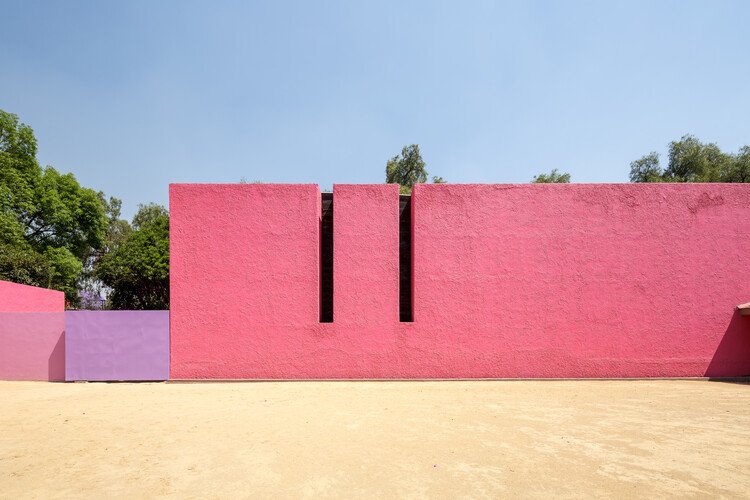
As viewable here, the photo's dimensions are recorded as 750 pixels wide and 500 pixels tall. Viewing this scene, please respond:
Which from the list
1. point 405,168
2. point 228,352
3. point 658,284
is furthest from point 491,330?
point 405,168

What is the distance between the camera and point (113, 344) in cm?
945

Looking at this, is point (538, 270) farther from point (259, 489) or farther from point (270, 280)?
point (259, 489)

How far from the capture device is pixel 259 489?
11.8 ft

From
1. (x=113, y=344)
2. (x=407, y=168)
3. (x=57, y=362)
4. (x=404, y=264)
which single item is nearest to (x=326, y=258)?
(x=404, y=264)

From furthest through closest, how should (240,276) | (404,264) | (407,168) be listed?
(407,168) → (404,264) → (240,276)

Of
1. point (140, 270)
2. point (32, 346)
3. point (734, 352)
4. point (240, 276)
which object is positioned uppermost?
point (240, 276)

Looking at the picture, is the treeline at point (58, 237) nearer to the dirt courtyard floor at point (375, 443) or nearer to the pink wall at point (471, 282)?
the pink wall at point (471, 282)

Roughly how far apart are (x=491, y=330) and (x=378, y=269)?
10.6 ft

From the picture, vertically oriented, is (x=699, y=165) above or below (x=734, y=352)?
above

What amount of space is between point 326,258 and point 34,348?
7880 mm

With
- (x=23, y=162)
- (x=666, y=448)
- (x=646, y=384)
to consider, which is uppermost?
(x=23, y=162)

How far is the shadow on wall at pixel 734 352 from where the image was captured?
9516 mm

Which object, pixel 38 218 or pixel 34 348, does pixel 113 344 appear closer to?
pixel 34 348

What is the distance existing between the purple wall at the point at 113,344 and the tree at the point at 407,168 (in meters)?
21.6
